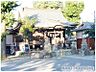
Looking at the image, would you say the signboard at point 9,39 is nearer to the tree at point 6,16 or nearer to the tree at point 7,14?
the tree at point 6,16

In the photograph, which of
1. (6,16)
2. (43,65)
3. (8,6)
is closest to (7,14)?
(6,16)

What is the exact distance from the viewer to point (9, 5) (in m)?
6.41

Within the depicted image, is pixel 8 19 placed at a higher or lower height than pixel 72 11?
lower

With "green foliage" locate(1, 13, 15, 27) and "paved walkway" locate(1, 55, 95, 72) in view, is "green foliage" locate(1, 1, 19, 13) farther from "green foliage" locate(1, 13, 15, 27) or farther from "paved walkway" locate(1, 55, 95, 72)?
"paved walkway" locate(1, 55, 95, 72)

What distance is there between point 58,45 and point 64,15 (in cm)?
78

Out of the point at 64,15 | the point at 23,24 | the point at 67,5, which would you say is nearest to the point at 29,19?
the point at 23,24

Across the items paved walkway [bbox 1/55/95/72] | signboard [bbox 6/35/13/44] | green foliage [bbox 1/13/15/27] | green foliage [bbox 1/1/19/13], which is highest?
green foliage [bbox 1/1/19/13]

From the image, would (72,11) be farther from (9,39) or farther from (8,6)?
(9,39)

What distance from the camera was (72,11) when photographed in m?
6.16

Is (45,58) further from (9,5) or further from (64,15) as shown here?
(9,5)

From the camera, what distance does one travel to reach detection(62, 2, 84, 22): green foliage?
5934 millimetres

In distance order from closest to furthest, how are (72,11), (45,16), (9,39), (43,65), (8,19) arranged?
(43,65) < (72,11) < (8,19) < (9,39) < (45,16)

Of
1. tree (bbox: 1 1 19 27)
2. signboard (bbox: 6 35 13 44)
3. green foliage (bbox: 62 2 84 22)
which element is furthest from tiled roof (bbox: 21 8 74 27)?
signboard (bbox: 6 35 13 44)

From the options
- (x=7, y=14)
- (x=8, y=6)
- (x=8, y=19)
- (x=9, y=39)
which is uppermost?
(x=8, y=6)
